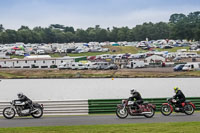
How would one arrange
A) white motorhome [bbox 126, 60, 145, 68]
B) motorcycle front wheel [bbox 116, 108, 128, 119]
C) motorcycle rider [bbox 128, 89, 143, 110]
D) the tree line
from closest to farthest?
motorcycle front wheel [bbox 116, 108, 128, 119], motorcycle rider [bbox 128, 89, 143, 110], white motorhome [bbox 126, 60, 145, 68], the tree line

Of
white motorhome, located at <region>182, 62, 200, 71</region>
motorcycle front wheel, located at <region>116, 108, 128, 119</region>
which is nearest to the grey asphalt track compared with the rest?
motorcycle front wheel, located at <region>116, 108, 128, 119</region>

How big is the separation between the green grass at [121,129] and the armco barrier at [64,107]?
614cm

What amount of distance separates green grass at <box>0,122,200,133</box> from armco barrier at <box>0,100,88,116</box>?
6.14 m

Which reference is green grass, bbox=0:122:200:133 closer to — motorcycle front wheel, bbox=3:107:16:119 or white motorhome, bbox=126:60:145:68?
motorcycle front wheel, bbox=3:107:16:119

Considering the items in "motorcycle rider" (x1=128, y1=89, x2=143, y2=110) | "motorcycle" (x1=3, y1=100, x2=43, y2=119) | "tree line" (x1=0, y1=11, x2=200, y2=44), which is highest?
"tree line" (x1=0, y1=11, x2=200, y2=44)

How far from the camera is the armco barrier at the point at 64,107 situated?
2506cm

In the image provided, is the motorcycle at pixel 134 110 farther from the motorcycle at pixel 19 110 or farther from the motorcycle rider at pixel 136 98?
the motorcycle at pixel 19 110

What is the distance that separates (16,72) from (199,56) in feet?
145

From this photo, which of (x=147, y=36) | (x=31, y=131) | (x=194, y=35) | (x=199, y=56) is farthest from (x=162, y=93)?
(x=147, y=36)

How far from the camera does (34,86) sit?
3334 inches

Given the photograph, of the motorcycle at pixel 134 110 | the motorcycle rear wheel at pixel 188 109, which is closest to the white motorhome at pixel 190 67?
the motorcycle rear wheel at pixel 188 109

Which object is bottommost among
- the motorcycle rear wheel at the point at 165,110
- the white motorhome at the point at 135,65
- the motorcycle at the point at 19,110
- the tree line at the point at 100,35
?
the motorcycle rear wheel at the point at 165,110

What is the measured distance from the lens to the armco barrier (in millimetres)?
25062

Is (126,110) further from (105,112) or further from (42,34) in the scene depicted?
(42,34)
